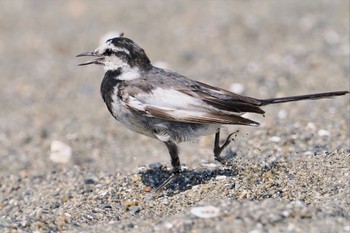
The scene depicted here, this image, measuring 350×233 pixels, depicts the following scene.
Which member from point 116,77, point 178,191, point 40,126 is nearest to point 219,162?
point 178,191

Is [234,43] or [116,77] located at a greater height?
[234,43]

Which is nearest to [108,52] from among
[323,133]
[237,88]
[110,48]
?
[110,48]

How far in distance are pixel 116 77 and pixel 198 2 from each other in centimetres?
846

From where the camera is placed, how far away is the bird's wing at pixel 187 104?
18.9 feet

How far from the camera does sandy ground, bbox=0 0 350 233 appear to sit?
214 inches

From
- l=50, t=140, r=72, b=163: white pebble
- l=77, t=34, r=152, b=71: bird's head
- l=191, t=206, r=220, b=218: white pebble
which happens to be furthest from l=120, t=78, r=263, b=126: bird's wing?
l=50, t=140, r=72, b=163: white pebble

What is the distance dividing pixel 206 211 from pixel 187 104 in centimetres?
112

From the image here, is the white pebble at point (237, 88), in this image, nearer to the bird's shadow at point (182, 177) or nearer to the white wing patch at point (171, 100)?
the bird's shadow at point (182, 177)

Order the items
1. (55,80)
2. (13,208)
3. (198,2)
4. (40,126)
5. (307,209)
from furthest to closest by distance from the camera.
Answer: (198,2) < (55,80) < (40,126) < (13,208) < (307,209)

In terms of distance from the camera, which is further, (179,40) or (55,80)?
(179,40)

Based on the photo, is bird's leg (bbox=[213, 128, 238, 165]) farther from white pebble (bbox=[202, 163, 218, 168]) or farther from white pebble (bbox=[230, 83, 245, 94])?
white pebble (bbox=[230, 83, 245, 94])

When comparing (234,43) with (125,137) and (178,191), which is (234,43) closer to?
(125,137)

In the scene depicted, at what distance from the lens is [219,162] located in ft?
22.1

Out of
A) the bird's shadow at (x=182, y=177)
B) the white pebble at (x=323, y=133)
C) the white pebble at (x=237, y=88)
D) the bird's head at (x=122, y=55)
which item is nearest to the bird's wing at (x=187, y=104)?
the bird's head at (x=122, y=55)
